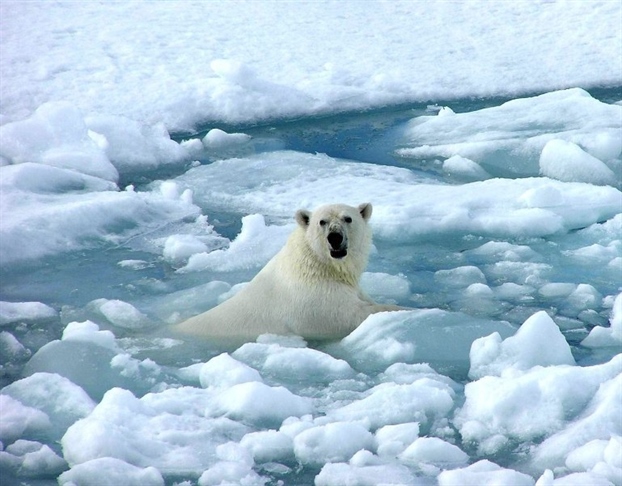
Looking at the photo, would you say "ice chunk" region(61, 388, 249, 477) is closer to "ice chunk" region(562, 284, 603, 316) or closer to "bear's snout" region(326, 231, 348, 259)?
"bear's snout" region(326, 231, 348, 259)

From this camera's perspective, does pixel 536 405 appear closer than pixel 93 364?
Yes

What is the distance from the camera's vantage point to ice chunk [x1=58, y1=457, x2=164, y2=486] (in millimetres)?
3143

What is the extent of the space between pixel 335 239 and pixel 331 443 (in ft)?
5.35

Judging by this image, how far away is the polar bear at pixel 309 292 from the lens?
189 inches

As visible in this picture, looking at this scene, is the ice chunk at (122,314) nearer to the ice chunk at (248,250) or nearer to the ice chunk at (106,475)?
the ice chunk at (248,250)

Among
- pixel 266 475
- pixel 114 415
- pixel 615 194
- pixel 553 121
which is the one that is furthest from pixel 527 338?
pixel 553 121

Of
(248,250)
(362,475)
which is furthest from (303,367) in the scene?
(248,250)

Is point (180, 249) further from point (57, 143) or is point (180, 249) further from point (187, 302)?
point (57, 143)

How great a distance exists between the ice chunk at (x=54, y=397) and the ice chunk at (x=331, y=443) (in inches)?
32.7

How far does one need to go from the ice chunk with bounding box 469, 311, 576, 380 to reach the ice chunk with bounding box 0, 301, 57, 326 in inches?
82.7

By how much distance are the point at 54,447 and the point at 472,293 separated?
7.94 feet

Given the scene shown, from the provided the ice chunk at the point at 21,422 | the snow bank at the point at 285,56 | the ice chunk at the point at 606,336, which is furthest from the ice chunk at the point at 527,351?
the snow bank at the point at 285,56

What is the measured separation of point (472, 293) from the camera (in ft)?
16.9

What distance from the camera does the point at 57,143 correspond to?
7.12 meters
